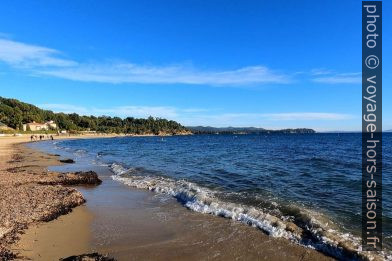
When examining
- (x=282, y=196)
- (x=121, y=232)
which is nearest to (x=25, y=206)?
(x=121, y=232)

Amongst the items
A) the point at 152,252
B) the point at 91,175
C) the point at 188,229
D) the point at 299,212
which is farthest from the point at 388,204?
the point at 91,175

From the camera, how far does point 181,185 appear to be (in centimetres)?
2075

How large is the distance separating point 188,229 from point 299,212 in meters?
4.99

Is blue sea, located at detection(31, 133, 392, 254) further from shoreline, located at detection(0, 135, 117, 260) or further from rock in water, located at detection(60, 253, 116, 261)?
rock in water, located at detection(60, 253, 116, 261)

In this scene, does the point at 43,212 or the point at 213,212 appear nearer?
the point at 43,212

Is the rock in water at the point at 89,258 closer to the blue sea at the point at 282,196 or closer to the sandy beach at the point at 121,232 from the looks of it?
the sandy beach at the point at 121,232

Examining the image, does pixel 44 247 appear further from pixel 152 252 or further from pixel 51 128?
pixel 51 128

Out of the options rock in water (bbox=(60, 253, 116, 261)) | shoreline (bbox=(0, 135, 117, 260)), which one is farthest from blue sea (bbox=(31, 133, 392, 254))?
rock in water (bbox=(60, 253, 116, 261))

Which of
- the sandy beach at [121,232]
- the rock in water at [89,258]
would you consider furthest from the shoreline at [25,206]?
the rock in water at [89,258]

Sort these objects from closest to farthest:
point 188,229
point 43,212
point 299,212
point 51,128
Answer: point 188,229
point 43,212
point 299,212
point 51,128

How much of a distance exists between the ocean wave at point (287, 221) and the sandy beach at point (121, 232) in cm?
49

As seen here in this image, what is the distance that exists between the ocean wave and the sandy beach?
49cm

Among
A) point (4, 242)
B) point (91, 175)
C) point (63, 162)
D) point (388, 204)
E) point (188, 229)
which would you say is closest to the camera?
point (4, 242)

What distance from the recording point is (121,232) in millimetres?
11430
